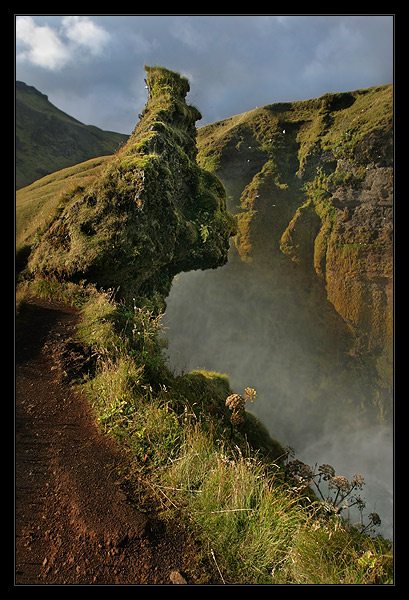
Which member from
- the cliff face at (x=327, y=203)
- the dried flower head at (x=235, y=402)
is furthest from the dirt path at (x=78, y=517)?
the cliff face at (x=327, y=203)

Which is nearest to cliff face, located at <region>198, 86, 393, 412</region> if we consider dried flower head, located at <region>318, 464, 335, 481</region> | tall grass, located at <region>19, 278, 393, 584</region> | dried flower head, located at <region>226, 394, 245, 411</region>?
dried flower head, located at <region>318, 464, 335, 481</region>

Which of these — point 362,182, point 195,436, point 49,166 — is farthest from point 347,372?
point 49,166

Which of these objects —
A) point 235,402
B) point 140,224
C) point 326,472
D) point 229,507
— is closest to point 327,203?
point 140,224

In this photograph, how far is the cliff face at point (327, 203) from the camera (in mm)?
32688

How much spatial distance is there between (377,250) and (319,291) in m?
7.43

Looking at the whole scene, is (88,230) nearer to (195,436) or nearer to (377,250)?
(195,436)

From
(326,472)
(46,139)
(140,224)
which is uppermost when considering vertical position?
(46,139)

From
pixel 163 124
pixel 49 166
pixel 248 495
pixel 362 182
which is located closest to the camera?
pixel 248 495

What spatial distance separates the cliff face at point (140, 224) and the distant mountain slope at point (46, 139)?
39591 mm

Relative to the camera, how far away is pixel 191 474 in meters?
3.06

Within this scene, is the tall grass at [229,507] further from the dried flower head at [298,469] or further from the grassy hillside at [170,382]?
the dried flower head at [298,469]

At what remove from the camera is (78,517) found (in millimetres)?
2559

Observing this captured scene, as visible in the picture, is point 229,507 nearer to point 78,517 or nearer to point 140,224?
point 78,517

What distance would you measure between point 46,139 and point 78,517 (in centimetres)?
6424
